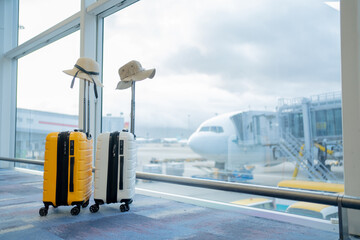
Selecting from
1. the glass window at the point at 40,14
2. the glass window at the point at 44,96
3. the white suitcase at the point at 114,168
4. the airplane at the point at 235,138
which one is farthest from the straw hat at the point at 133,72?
the airplane at the point at 235,138

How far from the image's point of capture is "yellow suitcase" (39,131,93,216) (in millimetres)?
1671

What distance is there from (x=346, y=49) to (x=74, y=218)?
1.65 m

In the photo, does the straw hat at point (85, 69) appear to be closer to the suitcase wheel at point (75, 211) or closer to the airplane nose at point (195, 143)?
the suitcase wheel at point (75, 211)

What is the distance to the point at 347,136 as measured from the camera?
137 centimetres

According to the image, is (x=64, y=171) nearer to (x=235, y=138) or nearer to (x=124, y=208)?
(x=124, y=208)

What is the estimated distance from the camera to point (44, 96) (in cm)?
425

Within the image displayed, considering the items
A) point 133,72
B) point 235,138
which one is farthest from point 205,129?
point 133,72

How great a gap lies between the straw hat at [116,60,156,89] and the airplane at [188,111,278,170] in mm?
6949

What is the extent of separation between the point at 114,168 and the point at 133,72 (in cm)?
65

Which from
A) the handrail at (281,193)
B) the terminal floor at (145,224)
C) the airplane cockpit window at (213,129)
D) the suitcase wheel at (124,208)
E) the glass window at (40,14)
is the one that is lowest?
the terminal floor at (145,224)

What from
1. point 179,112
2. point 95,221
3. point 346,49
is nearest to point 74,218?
point 95,221

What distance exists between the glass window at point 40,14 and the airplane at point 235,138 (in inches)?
245

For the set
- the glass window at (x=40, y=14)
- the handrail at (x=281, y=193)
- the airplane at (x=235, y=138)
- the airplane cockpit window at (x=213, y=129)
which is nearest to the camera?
the handrail at (x=281, y=193)

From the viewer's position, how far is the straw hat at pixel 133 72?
6.22 ft
